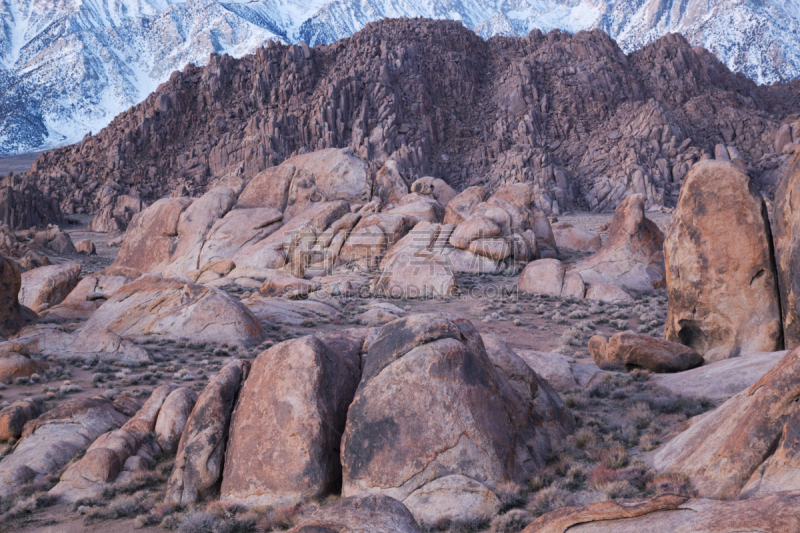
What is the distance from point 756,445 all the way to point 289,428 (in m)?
5.47

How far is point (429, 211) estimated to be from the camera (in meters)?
32.6

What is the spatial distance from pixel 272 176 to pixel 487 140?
63.7m

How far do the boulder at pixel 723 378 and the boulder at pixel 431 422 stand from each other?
391cm

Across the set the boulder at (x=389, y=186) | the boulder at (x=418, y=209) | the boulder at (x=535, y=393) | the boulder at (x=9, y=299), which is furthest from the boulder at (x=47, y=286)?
the boulder at (x=535, y=393)

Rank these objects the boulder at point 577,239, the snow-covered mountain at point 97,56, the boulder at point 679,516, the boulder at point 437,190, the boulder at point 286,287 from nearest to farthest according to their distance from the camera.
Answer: the boulder at point 679,516 → the boulder at point 286,287 → the boulder at point 577,239 → the boulder at point 437,190 → the snow-covered mountain at point 97,56

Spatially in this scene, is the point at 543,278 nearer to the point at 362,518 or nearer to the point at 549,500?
the point at 549,500

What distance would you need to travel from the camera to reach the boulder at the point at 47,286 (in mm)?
25000

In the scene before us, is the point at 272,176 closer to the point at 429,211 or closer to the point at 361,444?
the point at 429,211

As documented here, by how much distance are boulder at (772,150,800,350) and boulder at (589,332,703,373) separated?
1939mm

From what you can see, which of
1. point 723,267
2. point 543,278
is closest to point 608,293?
point 543,278

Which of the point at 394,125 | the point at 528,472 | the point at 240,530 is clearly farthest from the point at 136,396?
the point at 394,125

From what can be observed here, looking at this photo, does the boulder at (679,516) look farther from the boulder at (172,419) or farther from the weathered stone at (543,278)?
the weathered stone at (543,278)

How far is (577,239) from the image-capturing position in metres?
38.2

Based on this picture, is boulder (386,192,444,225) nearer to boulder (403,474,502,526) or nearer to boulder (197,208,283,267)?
boulder (197,208,283,267)
